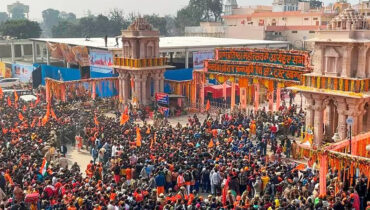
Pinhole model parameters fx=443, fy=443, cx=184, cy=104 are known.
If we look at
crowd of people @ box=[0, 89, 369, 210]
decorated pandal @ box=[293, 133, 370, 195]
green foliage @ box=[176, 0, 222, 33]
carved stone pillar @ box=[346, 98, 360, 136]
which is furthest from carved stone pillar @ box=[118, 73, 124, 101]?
green foliage @ box=[176, 0, 222, 33]

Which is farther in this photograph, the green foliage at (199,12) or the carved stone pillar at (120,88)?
the green foliage at (199,12)

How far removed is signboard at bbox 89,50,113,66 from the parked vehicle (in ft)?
41.4

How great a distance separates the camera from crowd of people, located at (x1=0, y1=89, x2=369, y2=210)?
14.3m

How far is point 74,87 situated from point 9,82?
60.7 ft

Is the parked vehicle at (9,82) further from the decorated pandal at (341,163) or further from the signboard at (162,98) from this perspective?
the decorated pandal at (341,163)

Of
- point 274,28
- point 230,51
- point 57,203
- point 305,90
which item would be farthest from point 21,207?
point 274,28

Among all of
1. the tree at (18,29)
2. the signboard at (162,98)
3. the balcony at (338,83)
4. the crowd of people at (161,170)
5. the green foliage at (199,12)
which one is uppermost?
the green foliage at (199,12)

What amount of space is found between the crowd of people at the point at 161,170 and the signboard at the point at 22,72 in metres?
26.4

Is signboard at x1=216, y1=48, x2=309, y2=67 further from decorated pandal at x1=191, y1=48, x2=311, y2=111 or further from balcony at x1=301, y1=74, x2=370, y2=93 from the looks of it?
balcony at x1=301, y1=74, x2=370, y2=93

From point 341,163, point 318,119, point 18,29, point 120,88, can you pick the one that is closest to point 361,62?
point 318,119

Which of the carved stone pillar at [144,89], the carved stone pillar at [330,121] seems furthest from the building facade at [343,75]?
the carved stone pillar at [144,89]

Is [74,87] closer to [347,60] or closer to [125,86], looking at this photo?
[125,86]

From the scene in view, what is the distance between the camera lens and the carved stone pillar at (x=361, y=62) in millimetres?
21047

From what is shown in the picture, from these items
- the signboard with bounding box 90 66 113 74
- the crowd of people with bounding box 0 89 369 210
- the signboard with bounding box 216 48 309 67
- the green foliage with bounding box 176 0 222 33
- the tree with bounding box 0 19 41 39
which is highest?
the green foliage with bounding box 176 0 222 33
